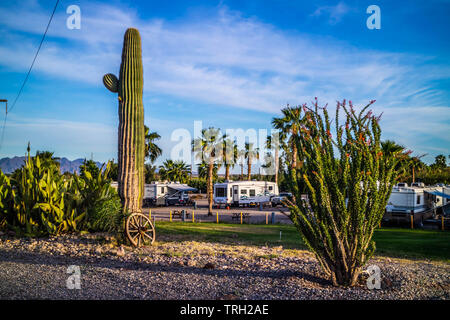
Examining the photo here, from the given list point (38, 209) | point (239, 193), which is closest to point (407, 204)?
point (239, 193)

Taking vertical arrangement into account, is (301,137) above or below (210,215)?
above

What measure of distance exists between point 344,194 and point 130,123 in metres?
6.73

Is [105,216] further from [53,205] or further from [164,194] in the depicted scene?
[164,194]

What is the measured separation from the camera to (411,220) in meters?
18.8

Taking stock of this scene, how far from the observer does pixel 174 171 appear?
2206 inches

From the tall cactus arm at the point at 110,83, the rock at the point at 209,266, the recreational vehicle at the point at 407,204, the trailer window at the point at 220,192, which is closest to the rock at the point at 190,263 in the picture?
the rock at the point at 209,266

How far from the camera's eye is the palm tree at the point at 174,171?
5572 centimetres

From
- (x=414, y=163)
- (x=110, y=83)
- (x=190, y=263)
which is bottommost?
(x=190, y=263)

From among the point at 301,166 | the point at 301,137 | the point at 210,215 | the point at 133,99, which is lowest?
the point at 210,215

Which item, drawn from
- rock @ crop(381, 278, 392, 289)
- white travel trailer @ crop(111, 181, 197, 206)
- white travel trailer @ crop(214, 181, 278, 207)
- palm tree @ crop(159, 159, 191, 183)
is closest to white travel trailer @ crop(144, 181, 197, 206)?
white travel trailer @ crop(111, 181, 197, 206)

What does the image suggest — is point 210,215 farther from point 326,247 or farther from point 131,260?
point 326,247

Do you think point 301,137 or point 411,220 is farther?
point 411,220

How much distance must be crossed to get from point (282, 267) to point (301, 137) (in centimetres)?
277

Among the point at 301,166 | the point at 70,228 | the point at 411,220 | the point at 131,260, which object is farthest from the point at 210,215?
the point at 301,166
